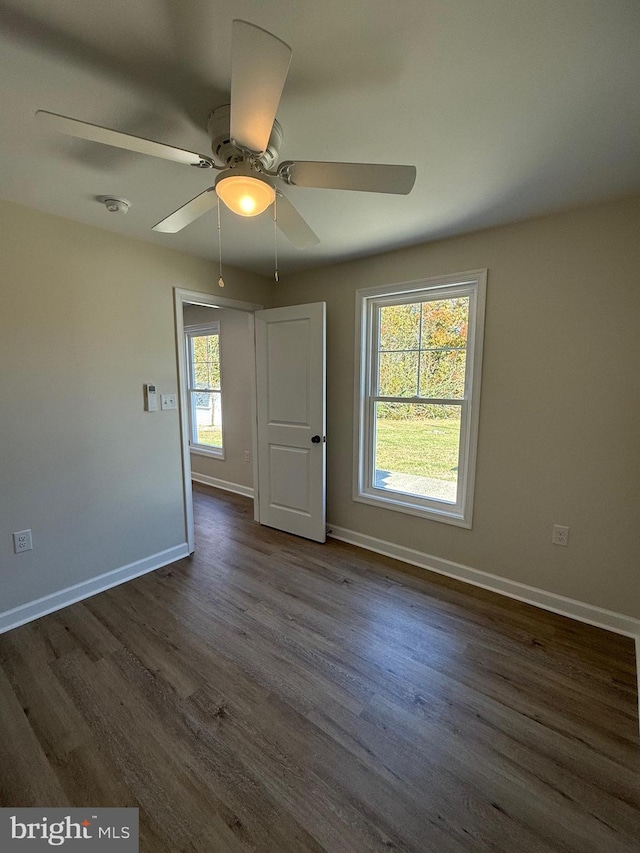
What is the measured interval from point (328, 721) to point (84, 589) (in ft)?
5.92

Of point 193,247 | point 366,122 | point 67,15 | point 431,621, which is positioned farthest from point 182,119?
point 431,621

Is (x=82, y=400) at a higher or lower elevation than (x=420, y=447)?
higher

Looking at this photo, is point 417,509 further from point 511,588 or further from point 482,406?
point 482,406

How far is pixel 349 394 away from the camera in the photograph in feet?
9.95

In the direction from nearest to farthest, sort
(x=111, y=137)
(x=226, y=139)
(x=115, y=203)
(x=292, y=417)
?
(x=111, y=137) → (x=226, y=139) → (x=115, y=203) → (x=292, y=417)

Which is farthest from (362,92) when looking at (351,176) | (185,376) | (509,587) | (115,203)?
(509,587)

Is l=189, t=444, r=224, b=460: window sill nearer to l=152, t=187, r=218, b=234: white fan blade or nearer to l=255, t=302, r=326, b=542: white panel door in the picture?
l=255, t=302, r=326, b=542: white panel door

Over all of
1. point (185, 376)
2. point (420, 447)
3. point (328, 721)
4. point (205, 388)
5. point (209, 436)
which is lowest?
point (328, 721)

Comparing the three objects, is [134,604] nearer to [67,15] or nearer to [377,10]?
[67,15]

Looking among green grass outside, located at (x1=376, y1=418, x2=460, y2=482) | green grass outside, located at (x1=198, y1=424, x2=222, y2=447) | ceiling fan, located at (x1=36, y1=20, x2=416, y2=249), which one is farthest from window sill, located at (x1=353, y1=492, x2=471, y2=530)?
green grass outside, located at (x1=198, y1=424, x2=222, y2=447)

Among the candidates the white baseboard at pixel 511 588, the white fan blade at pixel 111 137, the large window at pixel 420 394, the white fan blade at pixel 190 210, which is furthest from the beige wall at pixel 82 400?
the white baseboard at pixel 511 588

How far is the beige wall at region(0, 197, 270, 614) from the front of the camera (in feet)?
6.59

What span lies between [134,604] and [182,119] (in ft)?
8.40

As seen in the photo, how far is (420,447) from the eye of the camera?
280 cm
